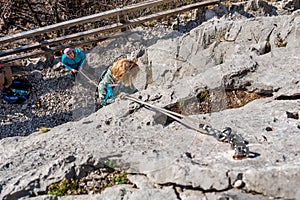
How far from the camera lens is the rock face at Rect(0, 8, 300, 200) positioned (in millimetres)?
3148

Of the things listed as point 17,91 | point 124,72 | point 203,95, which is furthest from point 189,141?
point 17,91

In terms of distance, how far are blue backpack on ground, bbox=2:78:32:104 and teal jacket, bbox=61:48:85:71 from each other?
41.0 inches

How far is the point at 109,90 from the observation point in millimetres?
5750

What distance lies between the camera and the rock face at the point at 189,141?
3.15m

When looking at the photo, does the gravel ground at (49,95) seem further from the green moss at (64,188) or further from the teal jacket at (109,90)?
the green moss at (64,188)

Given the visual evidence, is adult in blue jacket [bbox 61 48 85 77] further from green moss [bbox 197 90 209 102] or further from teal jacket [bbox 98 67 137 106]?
green moss [bbox 197 90 209 102]

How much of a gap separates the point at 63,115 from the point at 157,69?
3059 mm

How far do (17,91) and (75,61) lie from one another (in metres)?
1.41

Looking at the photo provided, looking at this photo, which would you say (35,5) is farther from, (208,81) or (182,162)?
(182,162)

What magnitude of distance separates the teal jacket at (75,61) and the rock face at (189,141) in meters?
2.71

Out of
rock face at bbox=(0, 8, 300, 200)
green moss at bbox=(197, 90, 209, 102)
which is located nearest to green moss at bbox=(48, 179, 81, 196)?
rock face at bbox=(0, 8, 300, 200)

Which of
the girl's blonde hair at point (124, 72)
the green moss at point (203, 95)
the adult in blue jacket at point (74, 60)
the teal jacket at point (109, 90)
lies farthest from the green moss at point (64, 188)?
the adult in blue jacket at point (74, 60)

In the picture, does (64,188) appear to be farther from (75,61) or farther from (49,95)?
(49,95)

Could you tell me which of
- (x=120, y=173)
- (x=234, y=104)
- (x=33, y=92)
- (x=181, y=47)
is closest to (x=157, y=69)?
(x=181, y=47)
